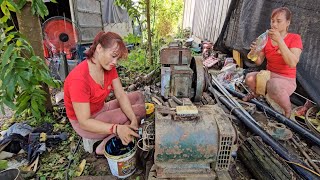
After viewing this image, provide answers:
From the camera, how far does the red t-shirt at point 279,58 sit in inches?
97.9

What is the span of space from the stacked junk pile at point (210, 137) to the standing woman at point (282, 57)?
0.32m

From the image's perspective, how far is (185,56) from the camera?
8.83 feet

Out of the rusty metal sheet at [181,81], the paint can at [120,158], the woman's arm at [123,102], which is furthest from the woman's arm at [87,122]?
the rusty metal sheet at [181,81]

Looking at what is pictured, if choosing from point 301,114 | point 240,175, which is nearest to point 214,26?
point 301,114

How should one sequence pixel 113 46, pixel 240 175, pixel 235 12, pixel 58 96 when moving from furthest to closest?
pixel 235 12 < pixel 58 96 < pixel 240 175 < pixel 113 46

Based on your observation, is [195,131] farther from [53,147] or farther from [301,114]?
[301,114]

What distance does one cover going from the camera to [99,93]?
75.2 inches

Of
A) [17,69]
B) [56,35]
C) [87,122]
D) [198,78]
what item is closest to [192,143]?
[87,122]

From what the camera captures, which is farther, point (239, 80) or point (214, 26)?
point (214, 26)

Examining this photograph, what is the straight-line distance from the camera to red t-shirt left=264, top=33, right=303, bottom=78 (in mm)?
2486

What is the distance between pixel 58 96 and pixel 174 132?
91.5 inches

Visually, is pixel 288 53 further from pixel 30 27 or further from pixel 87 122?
pixel 30 27

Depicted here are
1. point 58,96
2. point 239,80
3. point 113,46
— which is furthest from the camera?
point 239,80

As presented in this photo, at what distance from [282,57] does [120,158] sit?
2.25m
